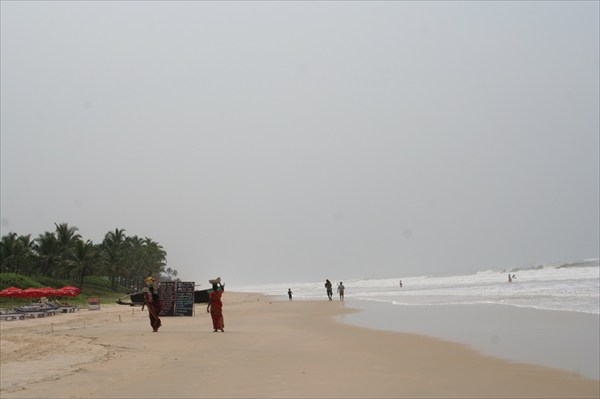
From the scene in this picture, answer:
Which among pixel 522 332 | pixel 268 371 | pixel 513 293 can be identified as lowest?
pixel 513 293

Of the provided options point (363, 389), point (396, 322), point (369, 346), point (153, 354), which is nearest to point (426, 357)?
point (369, 346)

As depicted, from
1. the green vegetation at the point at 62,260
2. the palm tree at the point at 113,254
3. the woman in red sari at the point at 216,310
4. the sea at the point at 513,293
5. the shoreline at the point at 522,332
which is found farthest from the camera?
the palm tree at the point at 113,254

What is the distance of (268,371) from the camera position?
869cm

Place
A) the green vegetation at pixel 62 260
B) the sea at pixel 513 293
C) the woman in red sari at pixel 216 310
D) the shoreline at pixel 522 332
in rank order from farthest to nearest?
the green vegetation at pixel 62 260 < the sea at pixel 513 293 < the woman in red sari at pixel 216 310 < the shoreline at pixel 522 332

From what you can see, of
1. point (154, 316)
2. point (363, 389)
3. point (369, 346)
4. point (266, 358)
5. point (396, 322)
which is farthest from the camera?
point (396, 322)

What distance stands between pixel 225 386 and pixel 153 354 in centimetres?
410

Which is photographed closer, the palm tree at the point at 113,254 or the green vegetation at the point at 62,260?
the green vegetation at the point at 62,260

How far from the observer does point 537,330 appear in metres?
14.3

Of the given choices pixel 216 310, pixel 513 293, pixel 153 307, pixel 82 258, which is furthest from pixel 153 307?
pixel 82 258

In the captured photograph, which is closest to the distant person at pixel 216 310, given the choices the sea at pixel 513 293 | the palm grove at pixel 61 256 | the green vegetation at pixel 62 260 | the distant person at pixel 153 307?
the distant person at pixel 153 307

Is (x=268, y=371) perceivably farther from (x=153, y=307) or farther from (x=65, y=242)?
(x=65, y=242)

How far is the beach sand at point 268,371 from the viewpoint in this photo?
7.06 metres

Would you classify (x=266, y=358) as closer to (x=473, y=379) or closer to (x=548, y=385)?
(x=473, y=379)

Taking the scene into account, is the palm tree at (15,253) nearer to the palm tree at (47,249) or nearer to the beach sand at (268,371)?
the palm tree at (47,249)
